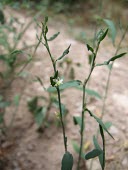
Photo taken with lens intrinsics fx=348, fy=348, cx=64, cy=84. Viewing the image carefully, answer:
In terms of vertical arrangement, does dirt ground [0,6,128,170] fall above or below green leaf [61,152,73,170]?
below

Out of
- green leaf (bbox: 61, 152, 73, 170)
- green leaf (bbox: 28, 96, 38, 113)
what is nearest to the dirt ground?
green leaf (bbox: 28, 96, 38, 113)

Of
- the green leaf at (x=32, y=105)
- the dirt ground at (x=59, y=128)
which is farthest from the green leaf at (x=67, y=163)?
the green leaf at (x=32, y=105)

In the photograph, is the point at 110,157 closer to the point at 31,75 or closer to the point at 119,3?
the point at 31,75

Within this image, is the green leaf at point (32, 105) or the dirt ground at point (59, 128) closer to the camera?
the dirt ground at point (59, 128)

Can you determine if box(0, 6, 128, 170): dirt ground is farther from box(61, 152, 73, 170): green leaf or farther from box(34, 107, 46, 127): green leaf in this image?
box(61, 152, 73, 170): green leaf

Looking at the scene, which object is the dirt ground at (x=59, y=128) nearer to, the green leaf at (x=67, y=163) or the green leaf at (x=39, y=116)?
the green leaf at (x=39, y=116)

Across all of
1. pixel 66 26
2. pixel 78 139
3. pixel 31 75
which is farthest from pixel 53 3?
pixel 78 139

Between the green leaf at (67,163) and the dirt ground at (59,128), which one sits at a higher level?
the green leaf at (67,163)

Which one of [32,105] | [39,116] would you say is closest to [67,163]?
[39,116]
